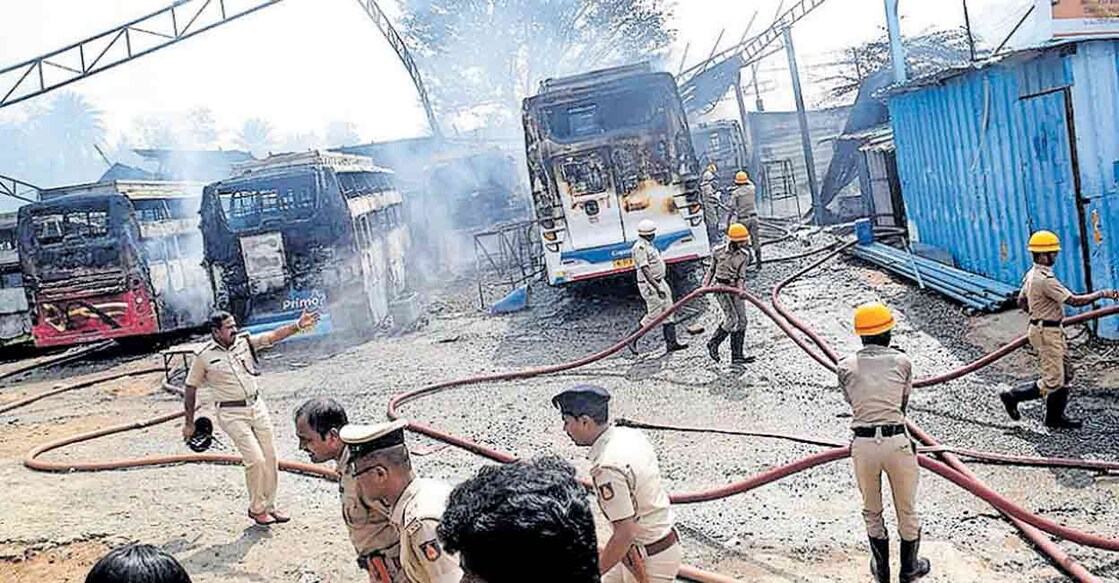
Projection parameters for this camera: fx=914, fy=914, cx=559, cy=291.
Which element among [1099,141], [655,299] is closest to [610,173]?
[655,299]

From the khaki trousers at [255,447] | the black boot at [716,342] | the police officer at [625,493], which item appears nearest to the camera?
the police officer at [625,493]

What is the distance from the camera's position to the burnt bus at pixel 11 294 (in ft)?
54.9

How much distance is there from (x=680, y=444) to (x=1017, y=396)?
257cm

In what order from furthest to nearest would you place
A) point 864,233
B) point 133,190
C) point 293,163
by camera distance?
point 133,190 → point 864,233 → point 293,163

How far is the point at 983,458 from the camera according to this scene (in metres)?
5.94

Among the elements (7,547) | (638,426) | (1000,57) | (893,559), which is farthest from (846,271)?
(7,547)

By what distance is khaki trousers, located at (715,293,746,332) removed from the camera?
9.55m

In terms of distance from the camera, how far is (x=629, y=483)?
3.58 m

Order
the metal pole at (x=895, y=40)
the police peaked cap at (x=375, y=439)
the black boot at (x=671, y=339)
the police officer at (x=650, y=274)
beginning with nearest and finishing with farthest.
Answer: the police peaked cap at (x=375, y=439) < the police officer at (x=650, y=274) < the black boot at (x=671, y=339) < the metal pole at (x=895, y=40)

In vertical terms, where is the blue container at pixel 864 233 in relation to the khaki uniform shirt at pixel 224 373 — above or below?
below

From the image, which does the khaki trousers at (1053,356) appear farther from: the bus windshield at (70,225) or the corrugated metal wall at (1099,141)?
the bus windshield at (70,225)

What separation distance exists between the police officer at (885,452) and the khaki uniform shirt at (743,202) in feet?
31.5

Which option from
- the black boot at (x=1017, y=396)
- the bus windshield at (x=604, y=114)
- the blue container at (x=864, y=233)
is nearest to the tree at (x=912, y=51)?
the blue container at (x=864, y=233)

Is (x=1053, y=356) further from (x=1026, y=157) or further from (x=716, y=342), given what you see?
(x=716, y=342)
